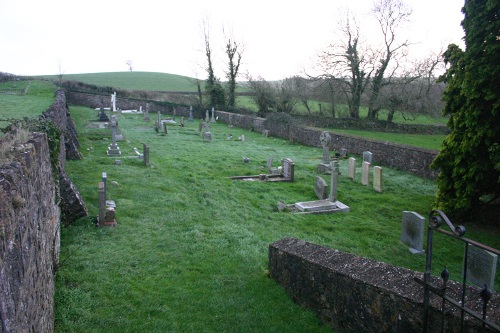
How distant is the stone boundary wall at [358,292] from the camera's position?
3.75 m

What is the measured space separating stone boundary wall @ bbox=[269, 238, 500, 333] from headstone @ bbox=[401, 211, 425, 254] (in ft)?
13.2

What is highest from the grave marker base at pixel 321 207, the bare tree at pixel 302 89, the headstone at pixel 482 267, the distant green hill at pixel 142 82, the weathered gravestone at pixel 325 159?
the distant green hill at pixel 142 82

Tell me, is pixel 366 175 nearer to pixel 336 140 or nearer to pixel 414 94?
pixel 336 140

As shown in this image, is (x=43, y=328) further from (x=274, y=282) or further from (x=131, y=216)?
(x=131, y=216)

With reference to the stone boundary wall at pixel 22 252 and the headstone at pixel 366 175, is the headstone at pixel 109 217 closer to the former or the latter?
the stone boundary wall at pixel 22 252

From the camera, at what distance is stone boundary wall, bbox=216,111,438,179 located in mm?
16312

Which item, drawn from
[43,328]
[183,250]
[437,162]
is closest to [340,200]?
[437,162]

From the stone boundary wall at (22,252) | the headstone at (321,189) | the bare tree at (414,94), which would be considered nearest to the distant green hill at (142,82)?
the bare tree at (414,94)

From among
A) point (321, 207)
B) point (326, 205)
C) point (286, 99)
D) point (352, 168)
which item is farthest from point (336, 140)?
point (286, 99)

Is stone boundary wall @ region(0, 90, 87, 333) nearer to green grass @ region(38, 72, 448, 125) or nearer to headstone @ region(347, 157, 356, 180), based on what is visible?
headstone @ region(347, 157, 356, 180)

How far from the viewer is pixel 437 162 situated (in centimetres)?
1104

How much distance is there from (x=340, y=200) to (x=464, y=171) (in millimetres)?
3637

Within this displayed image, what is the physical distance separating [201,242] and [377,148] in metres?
13.5

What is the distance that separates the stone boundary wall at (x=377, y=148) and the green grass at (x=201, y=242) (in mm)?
774
